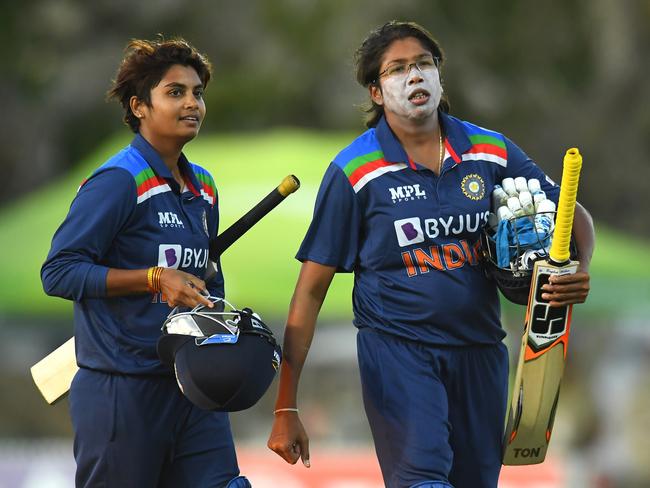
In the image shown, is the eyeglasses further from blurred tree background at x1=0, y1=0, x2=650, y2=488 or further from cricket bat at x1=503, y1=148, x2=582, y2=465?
blurred tree background at x1=0, y1=0, x2=650, y2=488

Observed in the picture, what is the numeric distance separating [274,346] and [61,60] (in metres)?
17.2

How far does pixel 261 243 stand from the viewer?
9117 mm

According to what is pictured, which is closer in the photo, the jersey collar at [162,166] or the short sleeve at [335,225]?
the jersey collar at [162,166]

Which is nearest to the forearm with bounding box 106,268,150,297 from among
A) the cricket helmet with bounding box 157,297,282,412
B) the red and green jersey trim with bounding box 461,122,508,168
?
the cricket helmet with bounding box 157,297,282,412

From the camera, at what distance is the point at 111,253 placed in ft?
14.6

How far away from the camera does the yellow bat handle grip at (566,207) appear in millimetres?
4305

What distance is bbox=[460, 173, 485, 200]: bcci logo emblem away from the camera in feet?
15.3

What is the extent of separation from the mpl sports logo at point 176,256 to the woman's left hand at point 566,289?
118 centimetres

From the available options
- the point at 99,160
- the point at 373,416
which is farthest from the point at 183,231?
the point at 99,160

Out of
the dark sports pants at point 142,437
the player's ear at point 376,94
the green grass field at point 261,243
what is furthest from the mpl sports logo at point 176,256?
the green grass field at point 261,243

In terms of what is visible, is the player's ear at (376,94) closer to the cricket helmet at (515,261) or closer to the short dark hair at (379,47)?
the short dark hair at (379,47)

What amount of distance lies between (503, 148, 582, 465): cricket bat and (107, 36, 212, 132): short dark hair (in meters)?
1.37

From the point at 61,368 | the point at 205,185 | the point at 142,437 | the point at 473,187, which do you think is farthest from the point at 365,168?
the point at 61,368

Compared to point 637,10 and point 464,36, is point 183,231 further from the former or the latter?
point 637,10
